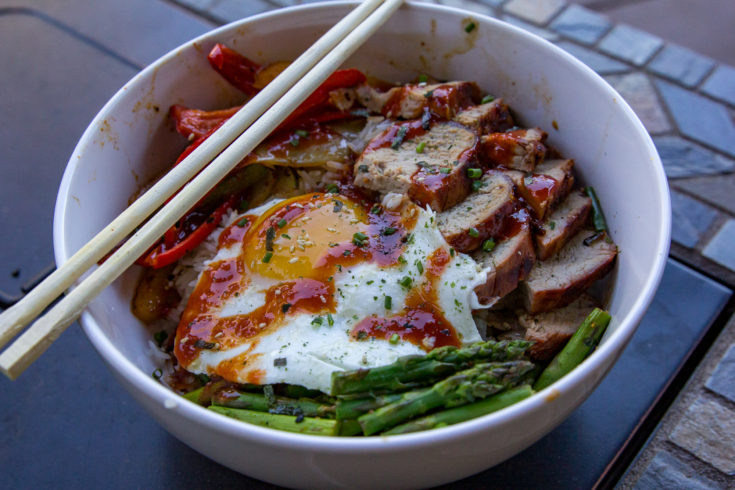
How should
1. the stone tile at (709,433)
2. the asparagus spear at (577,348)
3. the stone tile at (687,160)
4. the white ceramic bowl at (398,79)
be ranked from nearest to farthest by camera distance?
the white ceramic bowl at (398,79) < the asparagus spear at (577,348) < the stone tile at (709,433) < the stone tile at (687,160)

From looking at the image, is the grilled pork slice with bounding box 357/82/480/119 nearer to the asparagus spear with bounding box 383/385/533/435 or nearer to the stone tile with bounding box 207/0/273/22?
the asparagus spear with bounding box 383/385/533/435

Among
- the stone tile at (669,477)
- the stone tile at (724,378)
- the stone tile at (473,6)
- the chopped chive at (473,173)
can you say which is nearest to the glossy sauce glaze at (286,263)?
the chopped chive at (473,173)

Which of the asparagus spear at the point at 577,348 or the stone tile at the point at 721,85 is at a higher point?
the stone tile at the point at 721,85

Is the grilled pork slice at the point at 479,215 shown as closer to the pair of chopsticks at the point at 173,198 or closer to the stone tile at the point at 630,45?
the pair of chopsticks at the point at 173,198

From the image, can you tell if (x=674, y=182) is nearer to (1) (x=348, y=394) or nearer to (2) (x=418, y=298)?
(2) (x=418, y=298)

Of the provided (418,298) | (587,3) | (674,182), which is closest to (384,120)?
(418,298)

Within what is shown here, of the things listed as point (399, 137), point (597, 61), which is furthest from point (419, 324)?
point (597, 61)

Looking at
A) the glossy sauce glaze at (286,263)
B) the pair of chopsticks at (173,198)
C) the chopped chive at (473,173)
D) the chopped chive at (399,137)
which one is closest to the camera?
the pair of chopsticks at (173,198)
